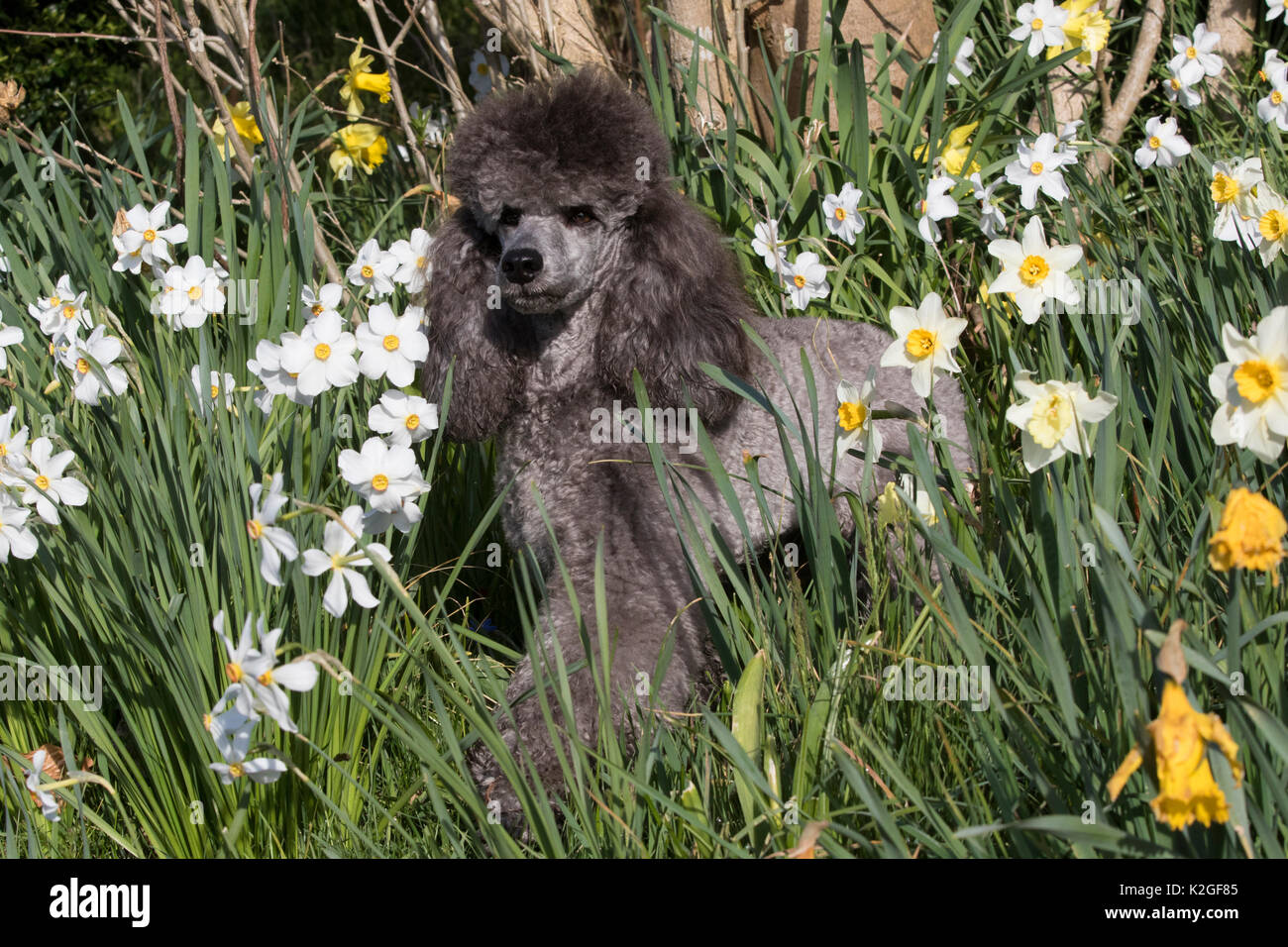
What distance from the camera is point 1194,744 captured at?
1.07 m

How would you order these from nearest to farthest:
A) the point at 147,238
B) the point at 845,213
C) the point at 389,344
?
the point at 389,344
the point at 147,238
the point at 845,213

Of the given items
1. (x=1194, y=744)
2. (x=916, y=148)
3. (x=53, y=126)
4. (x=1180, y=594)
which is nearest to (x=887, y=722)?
(x=1180, y=594)

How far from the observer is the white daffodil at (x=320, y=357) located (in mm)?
1836

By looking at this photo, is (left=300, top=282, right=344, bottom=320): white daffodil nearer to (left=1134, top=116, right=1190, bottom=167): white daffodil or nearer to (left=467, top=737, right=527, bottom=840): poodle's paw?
(left=467, top=737, right=527, bottom=840): poodle's paw

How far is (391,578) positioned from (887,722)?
0.85m

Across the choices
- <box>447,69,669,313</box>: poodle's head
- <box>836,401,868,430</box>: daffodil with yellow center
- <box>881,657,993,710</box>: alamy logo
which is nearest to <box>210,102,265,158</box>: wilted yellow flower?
<box>447,69,669,313</box>: poodle's head

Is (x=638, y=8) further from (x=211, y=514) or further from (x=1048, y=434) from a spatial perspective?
(x=1048, y=434)

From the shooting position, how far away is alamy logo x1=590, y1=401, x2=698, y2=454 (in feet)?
7.86

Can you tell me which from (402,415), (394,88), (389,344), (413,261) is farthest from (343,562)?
(394,88)

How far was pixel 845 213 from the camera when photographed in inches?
118

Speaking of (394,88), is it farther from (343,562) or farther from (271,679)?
(271,679)

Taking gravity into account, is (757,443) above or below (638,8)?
below

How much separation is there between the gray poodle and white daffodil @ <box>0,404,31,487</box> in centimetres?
81
